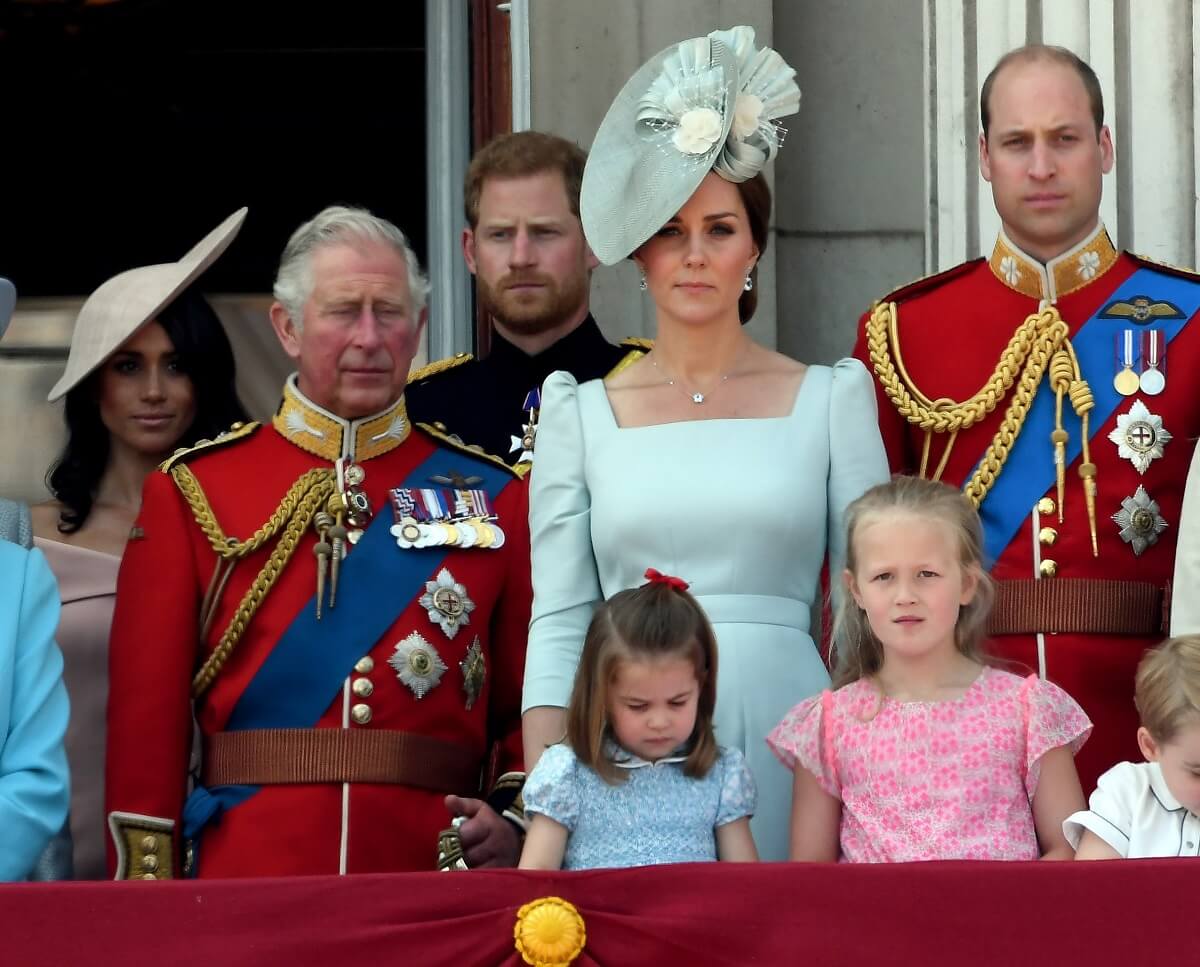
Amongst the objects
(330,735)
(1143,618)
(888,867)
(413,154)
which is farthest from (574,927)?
(413,154)

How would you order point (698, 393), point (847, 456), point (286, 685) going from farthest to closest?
1. point (286, 685)
2. point (698, 393)
3. point (847, 456)

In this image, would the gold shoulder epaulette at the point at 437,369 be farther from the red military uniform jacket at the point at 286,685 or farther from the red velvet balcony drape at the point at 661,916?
the red velvet balcony drape at the point at 661,916

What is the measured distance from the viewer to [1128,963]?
295cm

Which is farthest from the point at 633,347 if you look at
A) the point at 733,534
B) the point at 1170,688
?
the point at 1170,688

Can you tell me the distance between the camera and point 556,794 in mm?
3363

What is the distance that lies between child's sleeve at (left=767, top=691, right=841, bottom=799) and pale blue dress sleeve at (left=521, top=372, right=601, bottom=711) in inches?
12.4

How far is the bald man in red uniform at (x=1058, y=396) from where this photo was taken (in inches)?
154

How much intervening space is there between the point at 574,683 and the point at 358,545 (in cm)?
64

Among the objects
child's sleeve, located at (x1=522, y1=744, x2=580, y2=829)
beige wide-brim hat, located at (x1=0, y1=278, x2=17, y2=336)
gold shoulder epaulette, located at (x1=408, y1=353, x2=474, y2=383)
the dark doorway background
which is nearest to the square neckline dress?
child's sleeve, located at (x1=522, y1=744, x2=580, y2=829)

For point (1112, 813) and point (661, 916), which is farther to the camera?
point (1112, 813)

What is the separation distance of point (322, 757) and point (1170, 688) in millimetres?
1244

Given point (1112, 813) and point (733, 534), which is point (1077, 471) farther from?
point (1112, 813)

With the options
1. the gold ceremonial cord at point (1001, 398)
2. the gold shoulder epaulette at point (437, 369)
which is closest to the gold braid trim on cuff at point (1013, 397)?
the gold ceremonial cord at point (1001, 398)

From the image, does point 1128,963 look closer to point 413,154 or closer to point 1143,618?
→ point 1143,618
